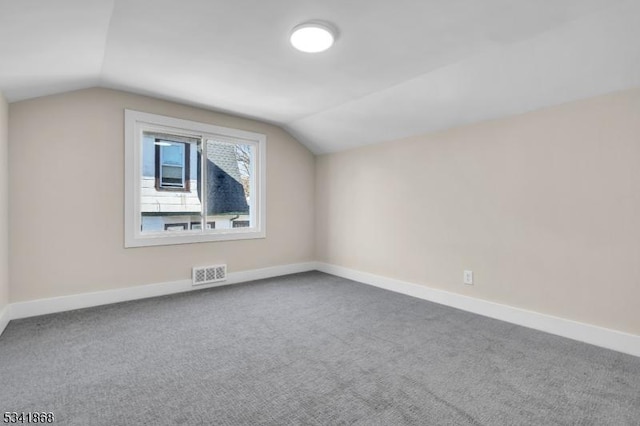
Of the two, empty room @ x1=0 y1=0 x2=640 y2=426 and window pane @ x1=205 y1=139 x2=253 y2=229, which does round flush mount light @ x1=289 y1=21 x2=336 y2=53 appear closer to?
empty room @ x1=0 y1=0 x2=640 y2=426

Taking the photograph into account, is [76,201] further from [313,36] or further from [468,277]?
[468,277]

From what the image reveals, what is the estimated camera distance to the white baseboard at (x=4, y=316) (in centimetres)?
251

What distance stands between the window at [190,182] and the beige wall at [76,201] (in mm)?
110

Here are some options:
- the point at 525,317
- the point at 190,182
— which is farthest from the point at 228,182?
the point at 525,317

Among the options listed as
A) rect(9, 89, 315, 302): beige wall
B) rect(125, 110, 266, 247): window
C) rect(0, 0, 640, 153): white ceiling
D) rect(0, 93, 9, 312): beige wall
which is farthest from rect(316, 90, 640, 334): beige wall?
rect(0, 93, 9, 312): beige wall

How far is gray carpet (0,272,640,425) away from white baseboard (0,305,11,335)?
7cm

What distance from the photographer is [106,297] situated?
320cm

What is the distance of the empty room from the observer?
1756 millimetres

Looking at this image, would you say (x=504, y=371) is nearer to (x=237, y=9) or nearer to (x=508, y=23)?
(x=508, y=23)

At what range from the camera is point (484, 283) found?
9.91 ft

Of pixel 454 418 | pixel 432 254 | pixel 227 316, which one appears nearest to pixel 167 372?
pixel 227 316

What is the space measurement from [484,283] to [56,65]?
414cm

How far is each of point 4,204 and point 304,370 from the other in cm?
293

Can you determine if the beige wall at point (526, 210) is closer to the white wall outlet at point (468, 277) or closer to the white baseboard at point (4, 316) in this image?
the white wall outlet at point (468, 277)
